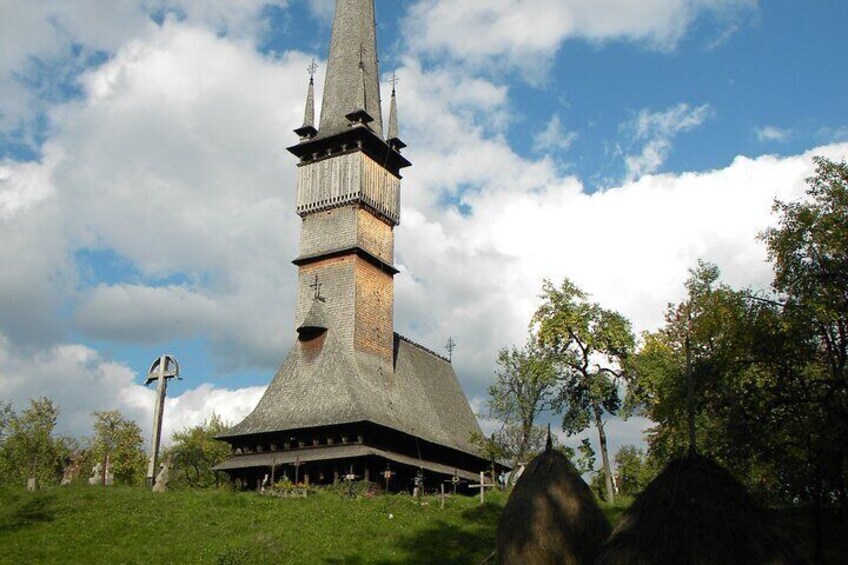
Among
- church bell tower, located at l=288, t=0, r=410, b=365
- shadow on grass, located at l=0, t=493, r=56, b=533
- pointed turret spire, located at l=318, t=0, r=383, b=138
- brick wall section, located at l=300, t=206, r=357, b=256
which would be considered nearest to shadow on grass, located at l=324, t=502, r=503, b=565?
shadow on grass, located at l=0, t=493, r=56, b=533

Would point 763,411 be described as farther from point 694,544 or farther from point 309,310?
point 309,310

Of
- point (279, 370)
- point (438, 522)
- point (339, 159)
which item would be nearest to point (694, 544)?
point (438, 522)

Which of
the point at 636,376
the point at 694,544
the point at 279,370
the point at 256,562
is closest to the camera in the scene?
the point at 694,544

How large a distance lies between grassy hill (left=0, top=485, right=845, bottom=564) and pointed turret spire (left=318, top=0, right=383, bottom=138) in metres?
24.1

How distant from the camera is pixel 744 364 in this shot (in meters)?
22.3

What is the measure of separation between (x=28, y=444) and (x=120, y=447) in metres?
8.00

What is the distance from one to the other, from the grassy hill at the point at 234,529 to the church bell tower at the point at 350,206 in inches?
569

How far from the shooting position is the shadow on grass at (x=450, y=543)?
22.4 meters

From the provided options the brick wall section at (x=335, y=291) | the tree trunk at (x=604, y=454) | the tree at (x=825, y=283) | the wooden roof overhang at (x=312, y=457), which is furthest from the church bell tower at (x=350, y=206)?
the tree at (x=825, y=283)

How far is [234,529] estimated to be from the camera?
25.2 meters

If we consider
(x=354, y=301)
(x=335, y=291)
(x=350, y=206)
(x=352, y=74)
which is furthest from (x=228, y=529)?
(x=352, y=74)

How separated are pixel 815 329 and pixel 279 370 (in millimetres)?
27550

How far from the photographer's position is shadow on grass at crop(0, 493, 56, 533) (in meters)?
24.0

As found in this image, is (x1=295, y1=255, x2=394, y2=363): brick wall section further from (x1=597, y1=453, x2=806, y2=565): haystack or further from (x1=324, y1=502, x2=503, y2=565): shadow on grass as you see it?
(x1=597, y1=453, x2=806, y2=565): haystack
